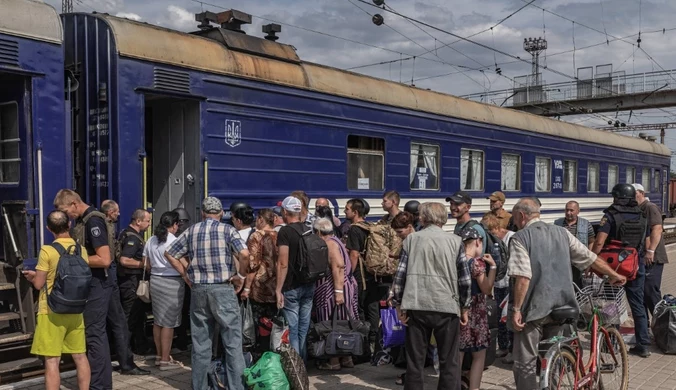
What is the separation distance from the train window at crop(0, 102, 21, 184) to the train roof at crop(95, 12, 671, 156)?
116 cm

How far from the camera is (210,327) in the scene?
17.3 feet

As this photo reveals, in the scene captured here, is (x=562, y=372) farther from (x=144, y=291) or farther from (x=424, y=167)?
(x=424, y=167)

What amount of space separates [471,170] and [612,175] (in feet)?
23.9

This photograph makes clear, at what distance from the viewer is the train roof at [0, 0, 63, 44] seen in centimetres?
576

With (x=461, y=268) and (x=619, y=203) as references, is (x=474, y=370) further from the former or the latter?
(x=619, y=203)

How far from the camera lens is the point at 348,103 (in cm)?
911

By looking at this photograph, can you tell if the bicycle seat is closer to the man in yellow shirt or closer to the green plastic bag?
the green plastic bag

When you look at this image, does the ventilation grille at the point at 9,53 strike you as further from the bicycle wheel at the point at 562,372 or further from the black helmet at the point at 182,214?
the bicycle wheel at the point at 562,372

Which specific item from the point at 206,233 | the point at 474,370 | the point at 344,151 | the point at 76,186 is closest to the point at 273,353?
the point at 206,233

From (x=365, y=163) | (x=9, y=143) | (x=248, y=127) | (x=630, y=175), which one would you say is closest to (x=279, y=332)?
(x=248, y=127)

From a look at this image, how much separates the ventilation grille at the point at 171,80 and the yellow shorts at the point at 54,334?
9.46 feet

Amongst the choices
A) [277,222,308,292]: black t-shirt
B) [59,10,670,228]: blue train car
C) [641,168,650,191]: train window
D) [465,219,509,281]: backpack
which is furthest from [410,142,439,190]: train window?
[641,168,650,191]: train window

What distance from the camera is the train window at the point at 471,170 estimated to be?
449 inches

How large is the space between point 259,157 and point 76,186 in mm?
2055
